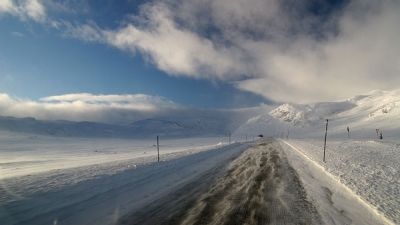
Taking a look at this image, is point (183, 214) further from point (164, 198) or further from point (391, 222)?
point (391, 222)

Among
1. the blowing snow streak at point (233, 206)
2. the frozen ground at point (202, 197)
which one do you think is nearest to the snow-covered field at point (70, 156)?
the frozen ground at point (202, 197)

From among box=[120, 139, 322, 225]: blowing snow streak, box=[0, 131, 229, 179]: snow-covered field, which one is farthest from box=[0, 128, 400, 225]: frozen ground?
box=[0, 131, 229, 179]: snow-covered field

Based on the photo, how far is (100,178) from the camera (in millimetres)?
12750

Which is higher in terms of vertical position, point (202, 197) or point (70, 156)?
point (202, 197)

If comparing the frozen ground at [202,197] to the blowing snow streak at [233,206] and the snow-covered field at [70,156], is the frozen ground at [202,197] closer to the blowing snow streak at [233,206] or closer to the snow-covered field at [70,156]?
the blowing snow streak at [233,206]

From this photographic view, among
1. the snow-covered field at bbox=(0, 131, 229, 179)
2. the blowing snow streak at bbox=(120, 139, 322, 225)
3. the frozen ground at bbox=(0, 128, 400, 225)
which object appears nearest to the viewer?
the blowing snow streak at bbox=(120, 139, 322, 225)

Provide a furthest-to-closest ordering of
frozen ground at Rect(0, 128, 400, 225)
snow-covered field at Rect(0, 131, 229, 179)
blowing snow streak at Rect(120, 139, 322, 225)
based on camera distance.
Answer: snow-covered field at Rect(0, 131, 229, 179) < frozen ground at Rect(0, 128, 400, 225) < blowing snow streak at Rect(120, 139, 322, 225)

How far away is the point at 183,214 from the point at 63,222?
361cm

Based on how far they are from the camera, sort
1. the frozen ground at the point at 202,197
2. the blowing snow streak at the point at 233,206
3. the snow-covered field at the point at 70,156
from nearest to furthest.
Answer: the blowing snow streak at the point at 233,206
the frozen ground at the point at 202,197
the snow-covered field at the point at 70,156

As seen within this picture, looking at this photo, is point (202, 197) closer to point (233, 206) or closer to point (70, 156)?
point (233, 206)

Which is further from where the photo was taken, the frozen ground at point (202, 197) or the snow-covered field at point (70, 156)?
the snow-covered field at point (70, 156)

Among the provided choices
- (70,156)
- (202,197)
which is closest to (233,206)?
(202,197)

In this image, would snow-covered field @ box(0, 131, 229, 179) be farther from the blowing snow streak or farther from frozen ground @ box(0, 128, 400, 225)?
the blowing snow streak

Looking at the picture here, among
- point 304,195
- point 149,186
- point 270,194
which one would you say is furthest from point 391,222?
point 149,186
